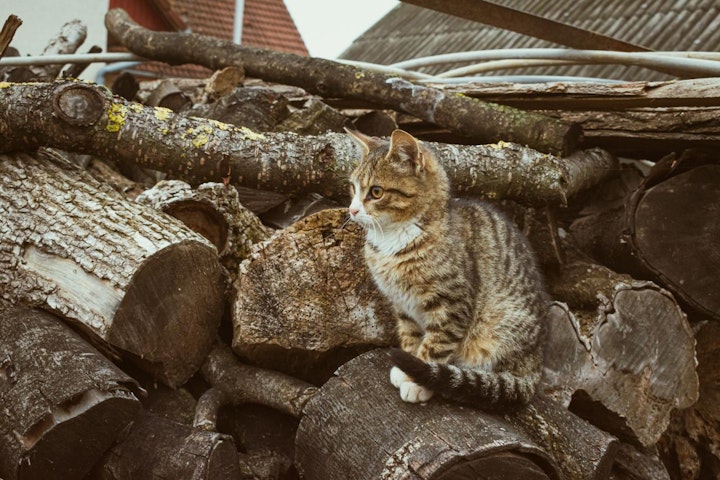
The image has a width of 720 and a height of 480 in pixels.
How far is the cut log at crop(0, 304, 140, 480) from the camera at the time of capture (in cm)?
223

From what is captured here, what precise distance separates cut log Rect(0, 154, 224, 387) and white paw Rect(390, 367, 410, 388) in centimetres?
85

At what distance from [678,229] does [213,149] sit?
209 centimetres

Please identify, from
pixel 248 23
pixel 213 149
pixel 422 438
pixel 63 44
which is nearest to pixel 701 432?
pixel 422 438

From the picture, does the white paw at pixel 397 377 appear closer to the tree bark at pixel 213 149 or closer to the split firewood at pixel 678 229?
the tree bark at pixel 213 149

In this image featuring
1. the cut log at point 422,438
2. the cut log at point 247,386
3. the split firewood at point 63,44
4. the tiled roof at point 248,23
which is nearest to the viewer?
the cut log at point 422,438

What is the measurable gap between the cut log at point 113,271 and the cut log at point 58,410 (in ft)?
0.62

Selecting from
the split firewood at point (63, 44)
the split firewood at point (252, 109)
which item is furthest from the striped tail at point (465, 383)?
Result: the split firewood at point (63, 44)

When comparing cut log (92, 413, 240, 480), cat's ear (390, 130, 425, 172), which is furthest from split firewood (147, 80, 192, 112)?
cut log (92, 413, 240, 480)

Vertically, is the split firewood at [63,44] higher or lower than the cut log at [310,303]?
higher

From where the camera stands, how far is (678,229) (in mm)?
3191

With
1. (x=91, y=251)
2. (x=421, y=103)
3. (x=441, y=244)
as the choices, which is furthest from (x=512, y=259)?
(x=91, y=251)

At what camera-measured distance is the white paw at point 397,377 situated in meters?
2.37

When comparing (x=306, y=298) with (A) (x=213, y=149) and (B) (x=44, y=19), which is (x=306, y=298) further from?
(B) (x=44, y=19)

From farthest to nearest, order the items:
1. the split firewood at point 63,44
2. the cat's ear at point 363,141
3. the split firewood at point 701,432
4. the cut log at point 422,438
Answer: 1. the split firewood at point 63,44
2. the split firewood at point 701,432
3. the cat's ear at point 363,141
4. the cut log at point 422,438
